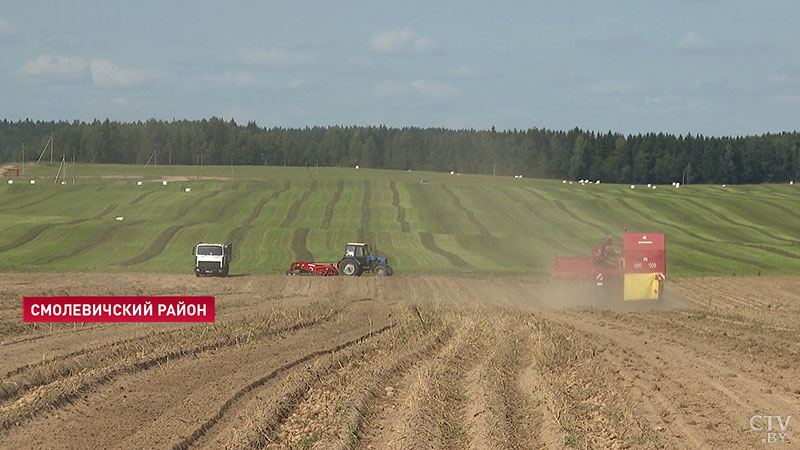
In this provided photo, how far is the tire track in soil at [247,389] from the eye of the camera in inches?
499

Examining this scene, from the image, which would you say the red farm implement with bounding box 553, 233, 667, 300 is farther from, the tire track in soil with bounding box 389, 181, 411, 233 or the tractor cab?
the tire track in soil with bounding box 389, 181, 411, 233

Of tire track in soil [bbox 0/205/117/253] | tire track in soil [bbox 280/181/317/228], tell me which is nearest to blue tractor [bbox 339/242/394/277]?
tire track in soil [bbox 0/205/117/253]

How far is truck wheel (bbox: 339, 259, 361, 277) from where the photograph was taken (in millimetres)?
45000

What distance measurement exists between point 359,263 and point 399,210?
119 feet

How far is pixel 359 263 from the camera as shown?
45375 mm

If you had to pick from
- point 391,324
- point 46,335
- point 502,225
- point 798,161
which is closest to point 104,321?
point 46,335

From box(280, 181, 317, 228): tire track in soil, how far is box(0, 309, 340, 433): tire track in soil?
4814cm

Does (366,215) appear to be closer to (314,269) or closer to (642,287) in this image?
(314,269)

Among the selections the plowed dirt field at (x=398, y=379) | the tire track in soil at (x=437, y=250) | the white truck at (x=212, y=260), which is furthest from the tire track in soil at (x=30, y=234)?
the plowed dirt field at (x=398, y=379)

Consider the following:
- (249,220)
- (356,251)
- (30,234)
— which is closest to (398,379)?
(356,251)

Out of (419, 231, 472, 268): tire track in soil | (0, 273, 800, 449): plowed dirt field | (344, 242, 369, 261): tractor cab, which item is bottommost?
(419, 231, 472, 268): tire track in soil

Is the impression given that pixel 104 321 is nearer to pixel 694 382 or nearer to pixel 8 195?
pixel 694 382

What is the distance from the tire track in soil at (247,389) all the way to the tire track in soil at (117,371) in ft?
2.65

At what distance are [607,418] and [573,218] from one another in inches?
2686
